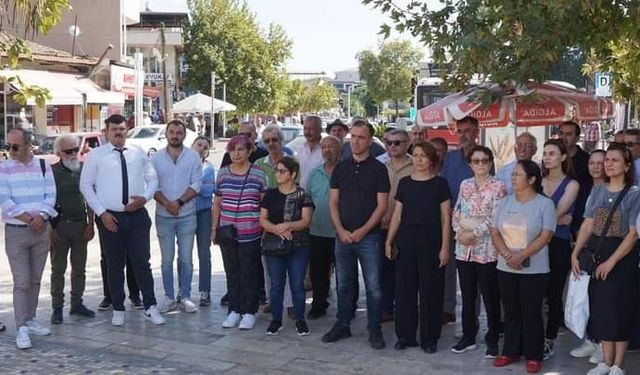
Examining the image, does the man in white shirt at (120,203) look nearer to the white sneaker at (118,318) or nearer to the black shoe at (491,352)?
the white sneaker at (118,318)

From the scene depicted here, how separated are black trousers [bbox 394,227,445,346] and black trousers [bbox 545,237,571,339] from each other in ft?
2.96

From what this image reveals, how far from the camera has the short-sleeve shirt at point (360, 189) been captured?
640 cm

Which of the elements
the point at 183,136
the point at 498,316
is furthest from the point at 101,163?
A: the point at 498,316

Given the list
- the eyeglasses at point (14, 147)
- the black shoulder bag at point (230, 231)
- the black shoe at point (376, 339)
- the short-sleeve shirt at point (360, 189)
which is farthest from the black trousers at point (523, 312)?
the eyeglasses at point (14, 147)

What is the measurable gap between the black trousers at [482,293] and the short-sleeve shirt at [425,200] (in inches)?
17.7

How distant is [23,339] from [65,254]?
1.04 meters

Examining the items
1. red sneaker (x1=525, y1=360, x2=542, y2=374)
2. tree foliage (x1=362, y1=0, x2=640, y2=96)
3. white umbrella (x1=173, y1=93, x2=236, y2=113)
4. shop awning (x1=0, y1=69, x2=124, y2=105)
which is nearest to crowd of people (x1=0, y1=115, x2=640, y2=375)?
red sneaker (x1=525, y1=360, x2=542, y2=374)

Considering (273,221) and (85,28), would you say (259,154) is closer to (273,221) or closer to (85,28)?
(273,221)

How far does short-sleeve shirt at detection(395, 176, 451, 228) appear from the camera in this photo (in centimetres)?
618

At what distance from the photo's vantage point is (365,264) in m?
6.49

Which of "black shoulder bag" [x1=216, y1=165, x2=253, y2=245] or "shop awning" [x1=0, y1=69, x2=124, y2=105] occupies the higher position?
"shop awning" [x1=0, y1=69, x2=124, y2=105]

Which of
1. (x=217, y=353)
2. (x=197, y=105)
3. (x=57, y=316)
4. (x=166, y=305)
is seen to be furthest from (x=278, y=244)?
(x=197, y=105)

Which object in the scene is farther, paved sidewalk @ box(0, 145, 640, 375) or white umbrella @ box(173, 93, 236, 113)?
white umbrella @ box(173, 93, 236, 113)

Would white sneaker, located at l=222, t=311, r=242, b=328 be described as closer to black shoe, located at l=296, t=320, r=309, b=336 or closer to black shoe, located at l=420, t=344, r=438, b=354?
black shoe, located at l=296, t=320, r=309, b=336
